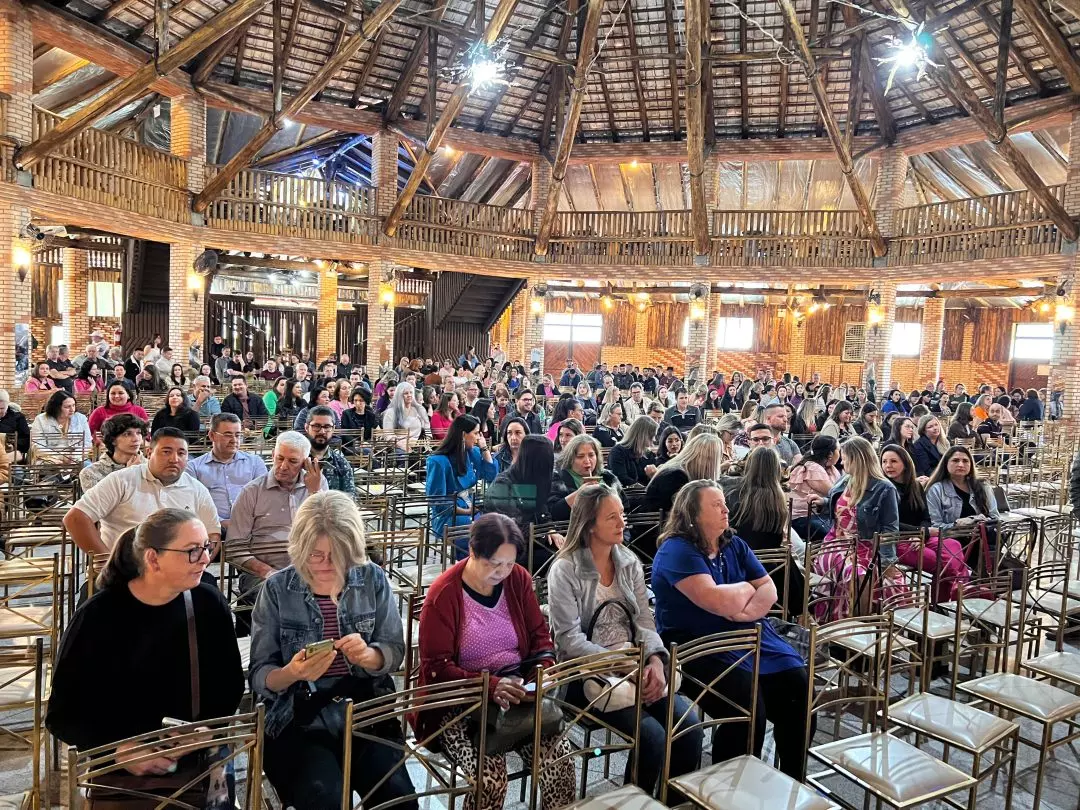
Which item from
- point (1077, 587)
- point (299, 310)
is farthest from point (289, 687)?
point (299, 310)

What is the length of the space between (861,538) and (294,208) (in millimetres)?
14197

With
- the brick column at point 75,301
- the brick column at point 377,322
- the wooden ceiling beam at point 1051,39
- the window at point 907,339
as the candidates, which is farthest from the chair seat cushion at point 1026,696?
the window at point 907,339

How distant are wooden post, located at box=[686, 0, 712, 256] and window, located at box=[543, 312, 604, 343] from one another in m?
9.16

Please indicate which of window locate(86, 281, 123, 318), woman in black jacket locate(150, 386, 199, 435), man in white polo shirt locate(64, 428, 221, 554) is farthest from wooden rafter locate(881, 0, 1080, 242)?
window locate(86, 281, 123, 318)

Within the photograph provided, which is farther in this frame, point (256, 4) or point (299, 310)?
point (299, 310)

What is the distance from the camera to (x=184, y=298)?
15.1 m

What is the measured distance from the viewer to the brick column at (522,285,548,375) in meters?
19.7

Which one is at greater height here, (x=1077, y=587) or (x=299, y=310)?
(x=299, y=310)

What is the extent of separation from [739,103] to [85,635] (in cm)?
1812

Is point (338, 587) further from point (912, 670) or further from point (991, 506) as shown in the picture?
point (991, 506)

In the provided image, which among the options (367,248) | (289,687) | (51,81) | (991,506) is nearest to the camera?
(289,687)

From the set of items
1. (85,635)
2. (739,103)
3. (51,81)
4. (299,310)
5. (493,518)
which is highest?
(739,103)

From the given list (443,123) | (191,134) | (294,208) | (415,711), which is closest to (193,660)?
(415,711)

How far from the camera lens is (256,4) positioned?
11406 millimetres
